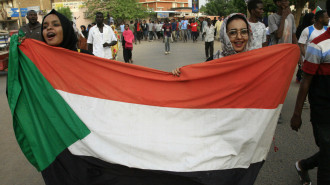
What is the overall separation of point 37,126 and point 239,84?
1.82m

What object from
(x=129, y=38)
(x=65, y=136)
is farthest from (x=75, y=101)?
(x=129, y=38)

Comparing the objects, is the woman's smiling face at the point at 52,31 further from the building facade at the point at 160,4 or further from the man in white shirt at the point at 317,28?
the building facade at the point at 160,4

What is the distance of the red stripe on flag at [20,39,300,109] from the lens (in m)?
2.53

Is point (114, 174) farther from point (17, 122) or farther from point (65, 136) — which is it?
point (17, 122)

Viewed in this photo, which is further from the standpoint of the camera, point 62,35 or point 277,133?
point 277,133

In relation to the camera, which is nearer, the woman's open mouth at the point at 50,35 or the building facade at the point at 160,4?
the woman's open mouth at the point at 50,35

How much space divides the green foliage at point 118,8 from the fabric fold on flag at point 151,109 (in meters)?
43.9

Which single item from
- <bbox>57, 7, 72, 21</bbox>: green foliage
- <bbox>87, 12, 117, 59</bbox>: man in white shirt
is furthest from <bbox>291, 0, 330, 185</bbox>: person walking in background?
<bbox>57, 7, 72, 21</bbox>: green foliage

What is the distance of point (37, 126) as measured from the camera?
261cm

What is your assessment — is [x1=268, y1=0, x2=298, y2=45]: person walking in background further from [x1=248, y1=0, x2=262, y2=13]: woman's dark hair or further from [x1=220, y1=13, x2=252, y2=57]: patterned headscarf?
[x1=220, y1=13, x2=252, y2=57]: patterned headscarf

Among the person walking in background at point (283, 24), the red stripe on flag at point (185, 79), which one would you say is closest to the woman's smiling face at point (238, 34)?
the red stripe on flag at point (185, 79)

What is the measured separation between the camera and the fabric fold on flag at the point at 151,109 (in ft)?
8.22

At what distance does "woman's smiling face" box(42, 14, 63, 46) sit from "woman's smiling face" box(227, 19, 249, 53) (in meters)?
1.73

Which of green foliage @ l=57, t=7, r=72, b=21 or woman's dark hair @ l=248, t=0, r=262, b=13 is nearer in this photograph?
woman's dark hair @ l=248, t=0, r=262, b=13
